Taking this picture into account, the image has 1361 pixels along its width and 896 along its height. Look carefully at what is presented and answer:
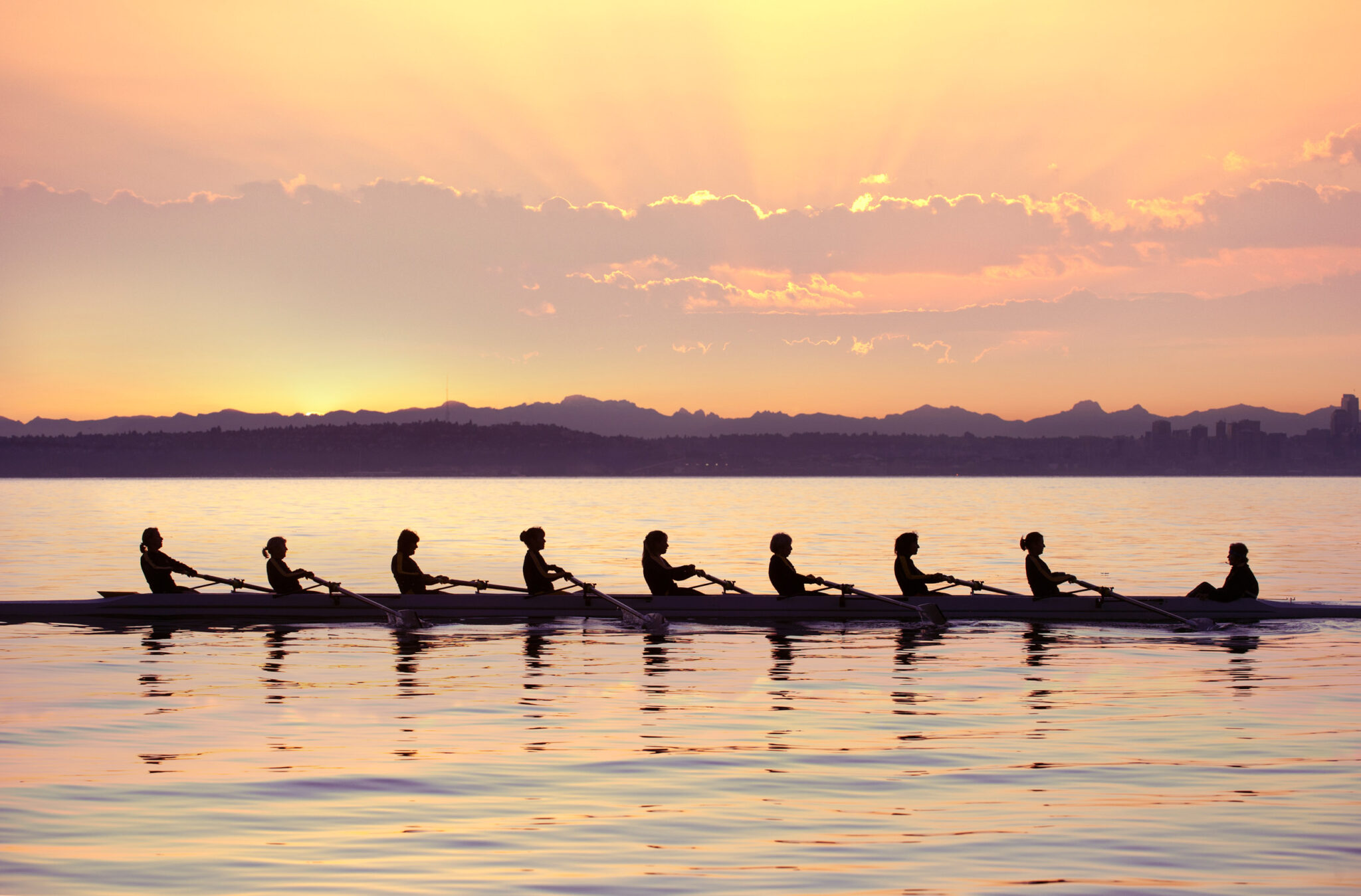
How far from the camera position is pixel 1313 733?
51.6 feet

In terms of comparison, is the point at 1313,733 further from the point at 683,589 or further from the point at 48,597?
the point at 48,597

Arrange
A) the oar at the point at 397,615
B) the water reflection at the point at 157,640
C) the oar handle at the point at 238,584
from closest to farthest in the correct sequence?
the water reflection at the point at 157,640, the oar handle at the point at 238,584, the oar at the point at 397,615

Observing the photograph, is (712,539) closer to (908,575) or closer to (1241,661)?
(908,575)

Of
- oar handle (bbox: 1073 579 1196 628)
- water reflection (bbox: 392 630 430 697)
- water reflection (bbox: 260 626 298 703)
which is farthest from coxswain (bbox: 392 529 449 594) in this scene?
oar handle (bbox: 1073 579 1196 628)

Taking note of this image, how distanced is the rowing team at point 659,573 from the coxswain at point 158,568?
12 mm

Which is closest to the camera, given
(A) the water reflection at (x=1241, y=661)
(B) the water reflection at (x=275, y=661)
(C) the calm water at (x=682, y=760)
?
(C) the calm water at (x=682, y=760)

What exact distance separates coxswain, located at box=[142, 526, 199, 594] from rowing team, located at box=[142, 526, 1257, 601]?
0.01 m

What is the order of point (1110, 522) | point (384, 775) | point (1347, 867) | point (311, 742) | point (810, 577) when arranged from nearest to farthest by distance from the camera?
point (1347, 867)
point (384, 775)
point (311, 742)
point (810, 577)
point (1110, 522)

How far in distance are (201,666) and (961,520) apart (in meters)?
88.6

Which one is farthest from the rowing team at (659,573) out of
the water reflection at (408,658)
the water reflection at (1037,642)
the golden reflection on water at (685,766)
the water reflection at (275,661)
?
the golden reflection on water at (685,766)

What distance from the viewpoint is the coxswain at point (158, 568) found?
26562 mm

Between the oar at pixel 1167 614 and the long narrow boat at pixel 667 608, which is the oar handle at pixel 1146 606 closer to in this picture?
the oar at pixel 1167 614

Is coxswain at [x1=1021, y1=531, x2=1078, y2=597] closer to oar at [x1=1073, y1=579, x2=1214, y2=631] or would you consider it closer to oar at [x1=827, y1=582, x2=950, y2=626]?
oar at [x1=1073, y1=579, x2=1214, y2=631]

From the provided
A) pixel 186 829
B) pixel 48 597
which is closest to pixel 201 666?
pixel 186 829
